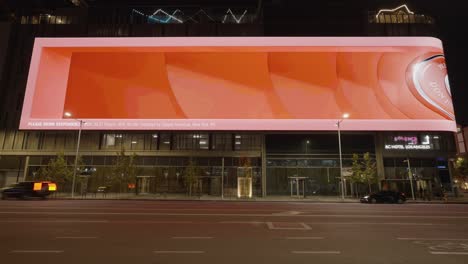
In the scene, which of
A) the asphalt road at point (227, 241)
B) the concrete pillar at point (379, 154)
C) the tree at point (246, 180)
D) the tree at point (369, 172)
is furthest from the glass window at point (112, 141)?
the concrete pillar at point (379, 154)

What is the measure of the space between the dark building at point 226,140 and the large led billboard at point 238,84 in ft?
12.4

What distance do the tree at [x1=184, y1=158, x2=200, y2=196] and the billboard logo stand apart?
1112 inches

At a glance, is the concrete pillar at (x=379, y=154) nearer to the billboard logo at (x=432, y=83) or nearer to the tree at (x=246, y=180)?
the billboard logo at (x=432, y=83)

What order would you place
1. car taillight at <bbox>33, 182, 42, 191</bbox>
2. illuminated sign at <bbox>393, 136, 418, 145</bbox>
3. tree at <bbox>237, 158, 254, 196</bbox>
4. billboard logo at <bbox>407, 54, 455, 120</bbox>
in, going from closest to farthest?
car taillight at <bbox>33, 182, 42, 191</bbox> → billboard logo at <bbox>407, 54, 455, 120</bbox> → tree at <bbox>237, 158, 254, 196</bbox> → illuminated sign at <bbox>393, 136, 418, 145</bbox>

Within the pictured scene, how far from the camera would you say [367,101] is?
3331 cm

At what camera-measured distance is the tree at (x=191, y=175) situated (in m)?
33.3

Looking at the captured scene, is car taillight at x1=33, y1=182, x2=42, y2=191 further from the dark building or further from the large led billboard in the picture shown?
the dark building

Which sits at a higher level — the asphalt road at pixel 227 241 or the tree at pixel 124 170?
the tree at pixel 124 170

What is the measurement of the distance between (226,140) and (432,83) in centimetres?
2687

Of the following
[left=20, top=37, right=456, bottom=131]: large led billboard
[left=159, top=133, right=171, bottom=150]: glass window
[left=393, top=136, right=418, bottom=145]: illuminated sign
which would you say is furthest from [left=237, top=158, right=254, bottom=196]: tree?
[left=393, top=136, right=418, bottom=145]: illuminated sign

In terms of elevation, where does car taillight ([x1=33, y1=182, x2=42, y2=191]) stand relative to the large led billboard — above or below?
below

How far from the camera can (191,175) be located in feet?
109

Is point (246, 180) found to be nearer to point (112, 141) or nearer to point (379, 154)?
point (379, 154)

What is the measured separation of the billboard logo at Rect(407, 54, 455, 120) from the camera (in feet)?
109
